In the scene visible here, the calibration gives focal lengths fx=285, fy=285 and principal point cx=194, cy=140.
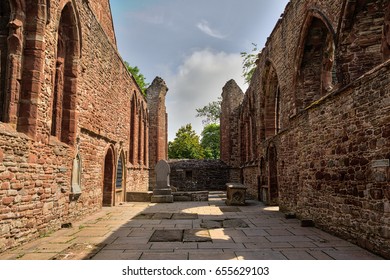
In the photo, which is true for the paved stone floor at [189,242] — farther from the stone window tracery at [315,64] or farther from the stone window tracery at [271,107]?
the stone window tracery at [271,107]

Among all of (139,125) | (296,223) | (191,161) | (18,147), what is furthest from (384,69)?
(191,161)

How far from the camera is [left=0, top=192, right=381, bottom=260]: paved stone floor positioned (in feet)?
15.9

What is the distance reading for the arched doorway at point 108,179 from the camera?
39.8 ft

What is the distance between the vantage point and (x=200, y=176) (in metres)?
24.6

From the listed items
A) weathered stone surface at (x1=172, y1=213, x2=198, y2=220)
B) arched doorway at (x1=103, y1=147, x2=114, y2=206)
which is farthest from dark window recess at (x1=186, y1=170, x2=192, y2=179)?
weathered stone surface at (x1=172, y1=213, x2=198, y2=220)

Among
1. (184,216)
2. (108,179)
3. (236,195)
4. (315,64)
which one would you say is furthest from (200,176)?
(315,64)

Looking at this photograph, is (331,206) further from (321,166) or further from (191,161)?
(191,161)

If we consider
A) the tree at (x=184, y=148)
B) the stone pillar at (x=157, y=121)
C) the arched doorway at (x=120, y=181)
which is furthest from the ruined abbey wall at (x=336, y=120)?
the tree at (x=184, y=148)

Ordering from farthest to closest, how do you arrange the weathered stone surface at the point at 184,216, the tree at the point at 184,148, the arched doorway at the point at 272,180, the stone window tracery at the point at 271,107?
the tree at the point at 184,148
the stone window tracery at the point at 271,107
the arched doorway at the point at 272,180
the weathered stone surface at the point at 184,216

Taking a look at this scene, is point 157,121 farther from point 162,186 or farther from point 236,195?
point 236,195

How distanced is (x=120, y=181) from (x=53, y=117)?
22.0ft

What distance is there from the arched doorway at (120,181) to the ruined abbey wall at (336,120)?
23.1 feet

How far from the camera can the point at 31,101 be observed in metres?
6.21

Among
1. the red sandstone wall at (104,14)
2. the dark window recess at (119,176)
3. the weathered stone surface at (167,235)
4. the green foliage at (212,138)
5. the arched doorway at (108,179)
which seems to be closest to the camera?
the weathered stone surface at (167,235)
